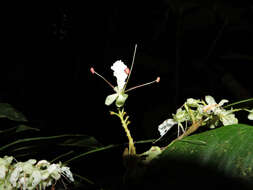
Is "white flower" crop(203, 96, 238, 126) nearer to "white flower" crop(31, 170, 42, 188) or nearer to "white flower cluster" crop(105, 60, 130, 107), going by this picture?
"white flower cluster" crop(105, 60, 130, 107)

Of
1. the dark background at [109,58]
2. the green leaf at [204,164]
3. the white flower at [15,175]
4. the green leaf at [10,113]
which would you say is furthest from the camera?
the dark background at [109,58]

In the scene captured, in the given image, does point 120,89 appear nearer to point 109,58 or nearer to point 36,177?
point 36,177

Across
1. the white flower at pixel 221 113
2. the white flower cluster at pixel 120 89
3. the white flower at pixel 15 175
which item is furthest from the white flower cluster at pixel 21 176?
the white flower at pixel 221 113

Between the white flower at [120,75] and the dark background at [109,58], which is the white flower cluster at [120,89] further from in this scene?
the dark background at [109,58]

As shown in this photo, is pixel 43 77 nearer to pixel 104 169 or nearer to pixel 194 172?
pixel 104 169

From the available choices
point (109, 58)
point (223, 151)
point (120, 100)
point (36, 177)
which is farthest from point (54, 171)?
point (109, 58)

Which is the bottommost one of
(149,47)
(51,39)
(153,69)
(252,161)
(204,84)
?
(252,161)

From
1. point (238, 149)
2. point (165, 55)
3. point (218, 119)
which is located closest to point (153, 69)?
point (165, 55)

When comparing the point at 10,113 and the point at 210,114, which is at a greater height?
the point at 10,113
